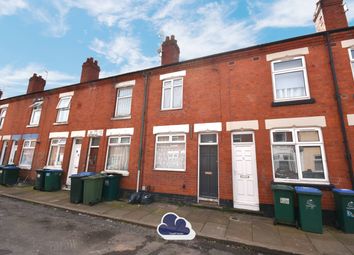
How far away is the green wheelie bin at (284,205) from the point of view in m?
5.41

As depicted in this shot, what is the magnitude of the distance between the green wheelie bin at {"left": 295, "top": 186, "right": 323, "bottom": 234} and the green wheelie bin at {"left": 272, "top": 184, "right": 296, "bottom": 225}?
25cm

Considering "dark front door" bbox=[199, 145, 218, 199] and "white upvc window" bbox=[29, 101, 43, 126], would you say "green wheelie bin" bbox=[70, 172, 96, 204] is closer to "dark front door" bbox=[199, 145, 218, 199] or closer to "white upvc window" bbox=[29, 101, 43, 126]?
"dark front door" bbox=[199, 145, 218, 199]

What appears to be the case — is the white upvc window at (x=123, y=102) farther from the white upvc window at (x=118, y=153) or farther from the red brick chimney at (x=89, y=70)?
the red brick chimney at (x=89, y=70)

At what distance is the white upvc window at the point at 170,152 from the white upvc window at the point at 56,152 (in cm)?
672

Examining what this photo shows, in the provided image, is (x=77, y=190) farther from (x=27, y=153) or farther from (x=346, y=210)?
(x=346, y=210)

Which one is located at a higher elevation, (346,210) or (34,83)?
(34,83)

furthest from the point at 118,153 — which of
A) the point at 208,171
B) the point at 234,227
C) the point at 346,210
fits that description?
the point at 346,210

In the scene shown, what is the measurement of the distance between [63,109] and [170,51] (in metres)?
8.18

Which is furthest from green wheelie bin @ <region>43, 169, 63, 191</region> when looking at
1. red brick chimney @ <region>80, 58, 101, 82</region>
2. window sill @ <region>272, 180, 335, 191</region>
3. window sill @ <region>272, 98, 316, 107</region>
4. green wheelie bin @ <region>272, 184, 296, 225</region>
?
window sill @ <region>272, 98, 316, 107</region>

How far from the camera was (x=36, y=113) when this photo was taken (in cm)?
1326

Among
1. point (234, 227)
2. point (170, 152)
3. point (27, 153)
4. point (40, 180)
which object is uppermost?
point (170, 152)

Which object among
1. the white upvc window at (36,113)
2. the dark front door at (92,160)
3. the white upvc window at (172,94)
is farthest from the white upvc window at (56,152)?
the white upvc window at (172,94)

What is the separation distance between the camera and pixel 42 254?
147 inches

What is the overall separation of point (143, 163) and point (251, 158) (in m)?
4.82
